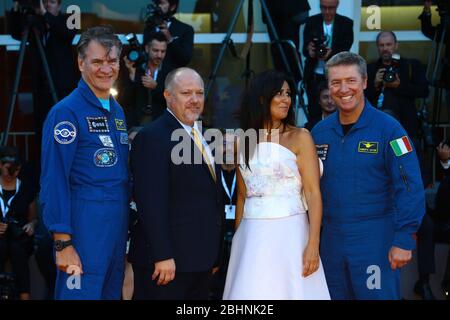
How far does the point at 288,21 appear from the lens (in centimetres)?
727

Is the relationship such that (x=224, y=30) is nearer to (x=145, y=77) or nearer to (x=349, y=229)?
(x=145, y=77)

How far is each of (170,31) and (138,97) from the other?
68cm

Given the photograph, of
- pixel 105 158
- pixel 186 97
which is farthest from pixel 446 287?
pixel 105 158

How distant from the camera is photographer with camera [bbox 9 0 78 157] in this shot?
6473mm

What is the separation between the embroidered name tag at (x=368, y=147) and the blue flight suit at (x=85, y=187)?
1358 mm

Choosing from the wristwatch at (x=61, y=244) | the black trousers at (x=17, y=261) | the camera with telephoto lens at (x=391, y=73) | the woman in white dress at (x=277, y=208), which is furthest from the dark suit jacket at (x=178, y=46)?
the wristwatch at (x=61, y=244)

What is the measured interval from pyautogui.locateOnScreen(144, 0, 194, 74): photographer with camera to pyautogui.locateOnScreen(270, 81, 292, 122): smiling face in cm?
241

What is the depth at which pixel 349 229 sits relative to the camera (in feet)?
14.2

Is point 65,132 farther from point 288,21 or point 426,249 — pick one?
point 288,21

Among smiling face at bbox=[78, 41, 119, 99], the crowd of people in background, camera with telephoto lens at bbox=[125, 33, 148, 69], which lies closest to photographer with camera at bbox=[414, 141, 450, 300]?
the crowd of people in background

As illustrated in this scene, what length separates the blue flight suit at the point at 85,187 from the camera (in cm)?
394

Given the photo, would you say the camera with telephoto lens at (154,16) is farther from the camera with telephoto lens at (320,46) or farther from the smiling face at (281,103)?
the smiling face at (281,103)

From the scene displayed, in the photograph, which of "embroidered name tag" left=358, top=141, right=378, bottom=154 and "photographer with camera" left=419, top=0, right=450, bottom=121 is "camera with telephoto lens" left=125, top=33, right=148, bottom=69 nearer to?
"embroidered name tag" left=358, top=141, right=378, bottom=154

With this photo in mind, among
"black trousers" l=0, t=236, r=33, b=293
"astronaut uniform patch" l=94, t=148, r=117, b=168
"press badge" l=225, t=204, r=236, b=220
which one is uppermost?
"astronaut uniform patch" l=94, t=148, r=117, b=168
